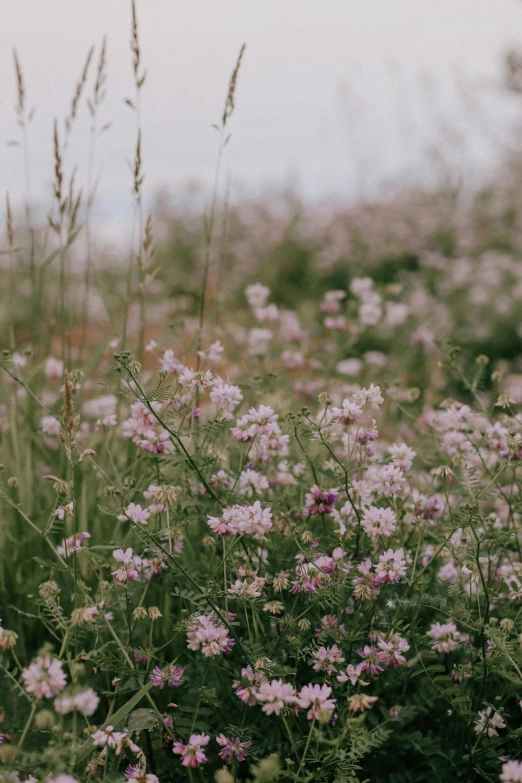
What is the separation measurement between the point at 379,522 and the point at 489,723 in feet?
1.48

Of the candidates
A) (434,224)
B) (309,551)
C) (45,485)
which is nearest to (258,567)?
(309,551)

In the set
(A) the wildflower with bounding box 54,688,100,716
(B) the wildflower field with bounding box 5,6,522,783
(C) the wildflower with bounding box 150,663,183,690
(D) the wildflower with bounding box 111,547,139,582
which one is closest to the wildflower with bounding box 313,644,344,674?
(B) the wildflower field with bounding box 5,6,522,783

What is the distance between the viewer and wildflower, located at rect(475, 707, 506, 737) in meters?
1.45

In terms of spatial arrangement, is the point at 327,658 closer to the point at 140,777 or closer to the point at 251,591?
the point at 251,591

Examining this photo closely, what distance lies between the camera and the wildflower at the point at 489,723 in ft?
4.75

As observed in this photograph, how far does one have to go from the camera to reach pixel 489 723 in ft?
4.85

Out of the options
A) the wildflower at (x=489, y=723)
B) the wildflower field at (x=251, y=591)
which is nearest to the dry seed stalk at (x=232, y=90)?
the wildflower field at (x=251, y=591)

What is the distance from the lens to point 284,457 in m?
2.26

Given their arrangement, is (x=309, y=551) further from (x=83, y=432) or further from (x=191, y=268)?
(x=191, y=268)

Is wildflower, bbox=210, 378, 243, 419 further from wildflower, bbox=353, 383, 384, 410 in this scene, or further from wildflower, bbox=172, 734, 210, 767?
wildflower, bbox=172, 734, 210, 767

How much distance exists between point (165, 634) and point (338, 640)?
553 millimetres

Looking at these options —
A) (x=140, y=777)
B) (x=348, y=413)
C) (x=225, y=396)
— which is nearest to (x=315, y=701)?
(x=140, y=777)

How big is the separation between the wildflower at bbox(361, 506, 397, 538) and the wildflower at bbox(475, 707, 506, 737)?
0.39 m

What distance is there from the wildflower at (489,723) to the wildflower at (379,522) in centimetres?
39
